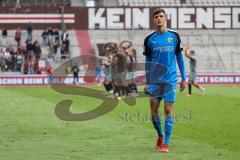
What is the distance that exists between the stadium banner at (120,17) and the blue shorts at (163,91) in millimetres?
43230

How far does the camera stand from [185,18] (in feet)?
186

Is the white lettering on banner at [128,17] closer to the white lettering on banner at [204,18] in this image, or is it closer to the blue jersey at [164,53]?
the white lettering on banner at [204,18]

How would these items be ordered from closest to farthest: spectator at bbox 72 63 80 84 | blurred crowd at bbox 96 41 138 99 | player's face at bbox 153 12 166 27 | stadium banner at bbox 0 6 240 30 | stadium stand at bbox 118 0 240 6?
player's face at bbox 153 12 166 27, blurred crowd at bbox 96 41 138 99, spectator at bbox 72 63 80 84, stadium banner at bbox 0 6 240 30, stadium stand at bbox 118 0 240 6

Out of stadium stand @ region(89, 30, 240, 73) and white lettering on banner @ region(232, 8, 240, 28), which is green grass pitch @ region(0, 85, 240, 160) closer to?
stadium stand @ region(89, 30, 240, 73)

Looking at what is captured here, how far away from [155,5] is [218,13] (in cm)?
498

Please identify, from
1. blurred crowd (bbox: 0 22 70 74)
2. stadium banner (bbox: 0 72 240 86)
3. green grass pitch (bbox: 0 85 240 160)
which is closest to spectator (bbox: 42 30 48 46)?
blurred crowd (bbox: 0 22 70 74)

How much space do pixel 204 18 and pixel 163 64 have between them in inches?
1795

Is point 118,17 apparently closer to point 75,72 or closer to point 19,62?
point 19,62

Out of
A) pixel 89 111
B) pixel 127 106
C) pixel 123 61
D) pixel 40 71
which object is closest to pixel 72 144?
pixel 89 111

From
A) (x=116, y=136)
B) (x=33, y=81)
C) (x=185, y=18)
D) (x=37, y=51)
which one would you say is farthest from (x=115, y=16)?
(x=116, y=136)

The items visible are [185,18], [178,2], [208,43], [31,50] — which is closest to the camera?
[31,50]

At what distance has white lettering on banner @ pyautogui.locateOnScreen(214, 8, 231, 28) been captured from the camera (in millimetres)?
57219

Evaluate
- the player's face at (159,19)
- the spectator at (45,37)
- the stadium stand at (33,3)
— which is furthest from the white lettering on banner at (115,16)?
the player's face at (159,19)

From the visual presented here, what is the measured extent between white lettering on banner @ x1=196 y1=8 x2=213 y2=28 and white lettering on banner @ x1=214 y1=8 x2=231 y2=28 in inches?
18.7
